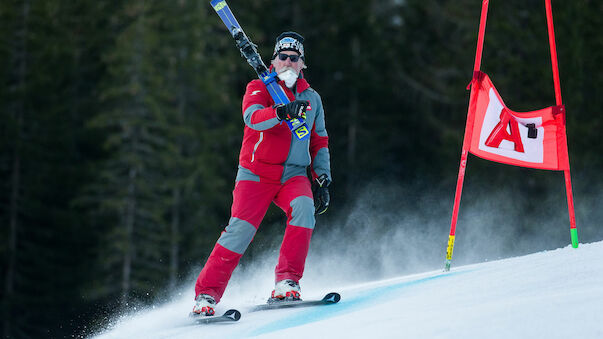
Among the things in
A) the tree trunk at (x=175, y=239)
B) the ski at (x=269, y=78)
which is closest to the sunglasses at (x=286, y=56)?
the ski at (x=269, y=78)

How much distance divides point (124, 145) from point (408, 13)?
47.0 feet

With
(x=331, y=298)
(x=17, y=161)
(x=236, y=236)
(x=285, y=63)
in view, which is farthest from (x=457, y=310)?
(x=17, y=161)

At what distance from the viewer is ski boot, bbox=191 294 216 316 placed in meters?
5.60

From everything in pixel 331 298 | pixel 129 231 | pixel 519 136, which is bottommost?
pixel 331 298

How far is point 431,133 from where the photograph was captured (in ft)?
108

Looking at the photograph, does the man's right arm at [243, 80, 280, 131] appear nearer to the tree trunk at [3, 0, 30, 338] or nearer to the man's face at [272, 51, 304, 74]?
the man's face at [272, 51, 304, 74]

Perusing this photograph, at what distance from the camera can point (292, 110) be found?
207 inches

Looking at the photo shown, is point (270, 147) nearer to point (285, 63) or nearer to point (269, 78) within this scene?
point (269, 78)

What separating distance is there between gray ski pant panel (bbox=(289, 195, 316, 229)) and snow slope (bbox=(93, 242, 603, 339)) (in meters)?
0.61

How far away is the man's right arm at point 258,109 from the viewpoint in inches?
214

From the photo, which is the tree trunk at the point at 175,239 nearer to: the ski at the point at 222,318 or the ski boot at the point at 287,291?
the ski boot at the point at 287,291

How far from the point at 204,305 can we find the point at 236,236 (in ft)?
1.72

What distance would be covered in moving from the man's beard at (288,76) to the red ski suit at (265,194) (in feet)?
0.14

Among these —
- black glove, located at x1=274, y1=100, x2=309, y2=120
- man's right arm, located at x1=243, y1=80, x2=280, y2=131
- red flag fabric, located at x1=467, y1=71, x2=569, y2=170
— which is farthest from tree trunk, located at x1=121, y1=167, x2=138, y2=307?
black glove, located at x1=274, y1=100, x2=309, y2=120
